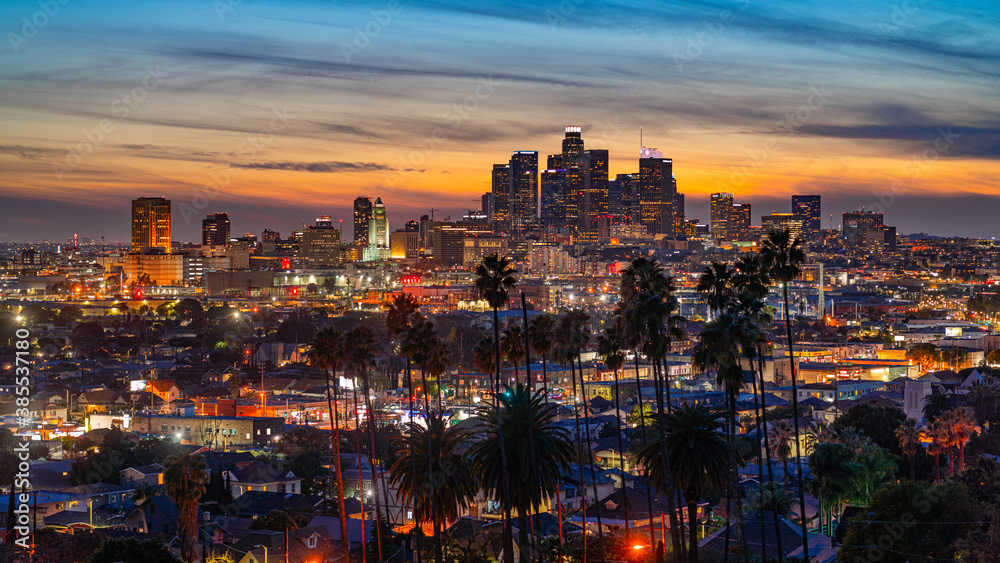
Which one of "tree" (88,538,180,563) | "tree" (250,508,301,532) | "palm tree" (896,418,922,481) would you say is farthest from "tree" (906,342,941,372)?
"tree" (88,538,180,563)

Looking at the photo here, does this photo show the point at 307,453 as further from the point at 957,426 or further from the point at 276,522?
the point at 957,426

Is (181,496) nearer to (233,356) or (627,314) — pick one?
(627,314)

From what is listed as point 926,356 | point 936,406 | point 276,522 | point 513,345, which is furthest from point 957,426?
point 926,356

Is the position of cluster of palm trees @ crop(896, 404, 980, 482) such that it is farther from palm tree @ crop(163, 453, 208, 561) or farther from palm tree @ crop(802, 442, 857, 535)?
palm tree @ crop(163, 453, 208, 561)

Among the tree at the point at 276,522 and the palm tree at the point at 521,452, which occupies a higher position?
the palm tree at the point at 521,452

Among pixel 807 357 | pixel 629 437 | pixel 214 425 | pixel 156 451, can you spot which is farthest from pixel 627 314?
pixel 807 357

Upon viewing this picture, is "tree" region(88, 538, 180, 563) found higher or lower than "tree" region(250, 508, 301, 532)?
higher

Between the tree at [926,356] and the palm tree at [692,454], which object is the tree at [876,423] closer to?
the palm tree at [692,454]

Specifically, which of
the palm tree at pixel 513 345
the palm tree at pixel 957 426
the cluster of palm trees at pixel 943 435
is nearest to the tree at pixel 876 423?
the cluster of palm trees at pixel 943 435
